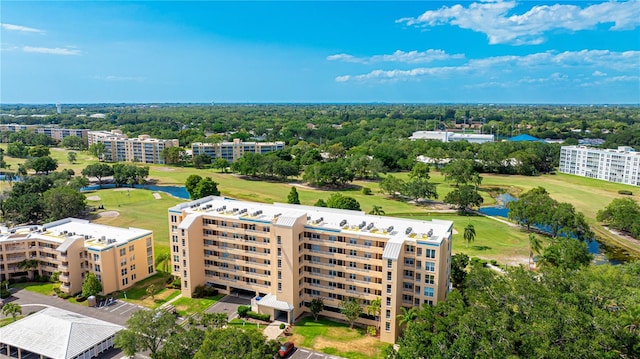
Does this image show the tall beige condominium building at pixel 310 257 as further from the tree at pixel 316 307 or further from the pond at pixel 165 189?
the pond at pixel 165 189

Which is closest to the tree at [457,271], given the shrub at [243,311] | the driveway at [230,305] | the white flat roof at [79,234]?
the shrub at [243,311]

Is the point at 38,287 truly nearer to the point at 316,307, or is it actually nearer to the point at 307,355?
the point at 316,307

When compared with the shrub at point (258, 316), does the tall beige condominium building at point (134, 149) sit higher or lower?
higher

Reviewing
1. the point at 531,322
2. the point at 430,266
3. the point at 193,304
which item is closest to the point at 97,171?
the point at 193,304

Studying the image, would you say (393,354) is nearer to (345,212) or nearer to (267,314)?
(267,314)

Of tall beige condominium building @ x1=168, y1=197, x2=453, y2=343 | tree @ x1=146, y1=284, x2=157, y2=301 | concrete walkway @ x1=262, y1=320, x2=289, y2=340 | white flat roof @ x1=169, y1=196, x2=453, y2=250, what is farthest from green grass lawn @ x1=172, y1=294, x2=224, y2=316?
white flat roof @ x1=169, y1=196, x2=453, y2=250

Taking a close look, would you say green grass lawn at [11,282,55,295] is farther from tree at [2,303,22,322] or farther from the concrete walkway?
the concrete walkway
